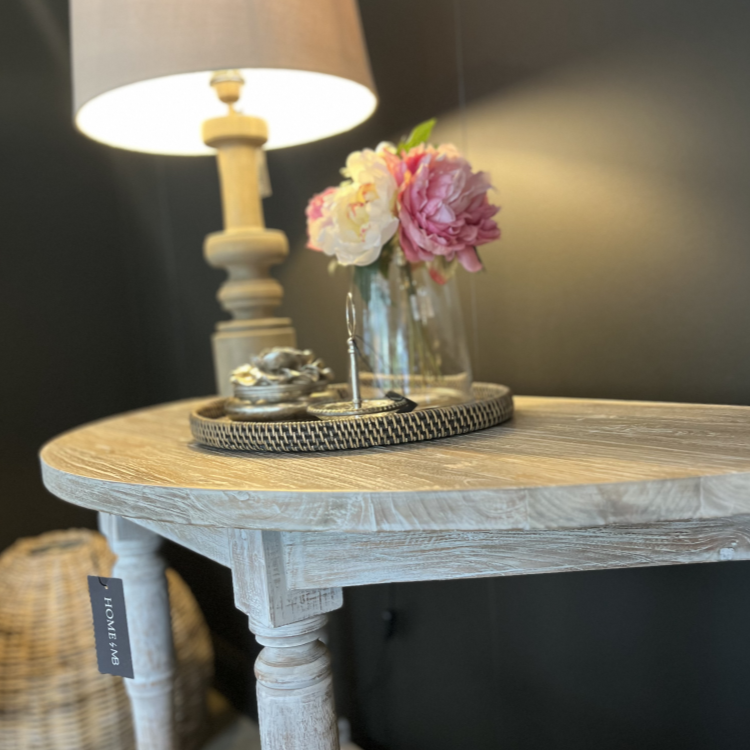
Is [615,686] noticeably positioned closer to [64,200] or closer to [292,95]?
[292,95]

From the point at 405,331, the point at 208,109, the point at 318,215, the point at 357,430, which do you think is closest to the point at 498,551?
the point at 357,430

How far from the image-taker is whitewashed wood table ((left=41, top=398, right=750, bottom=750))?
0.42 m

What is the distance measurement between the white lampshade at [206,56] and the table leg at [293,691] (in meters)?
0.62

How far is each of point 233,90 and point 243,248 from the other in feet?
0.71

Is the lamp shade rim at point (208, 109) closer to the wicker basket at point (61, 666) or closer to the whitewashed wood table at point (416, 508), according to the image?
the whitewashed wood table at point (416, 508)

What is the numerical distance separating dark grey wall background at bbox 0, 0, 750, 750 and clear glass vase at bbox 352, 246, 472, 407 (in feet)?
0.78

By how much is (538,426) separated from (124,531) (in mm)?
551

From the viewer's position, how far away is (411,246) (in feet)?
2.26

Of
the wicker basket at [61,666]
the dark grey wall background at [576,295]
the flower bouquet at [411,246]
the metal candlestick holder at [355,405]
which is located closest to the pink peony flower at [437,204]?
the flower bouquet at [411,246]

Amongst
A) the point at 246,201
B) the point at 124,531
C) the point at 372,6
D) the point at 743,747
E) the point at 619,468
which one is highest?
the point at 372,6

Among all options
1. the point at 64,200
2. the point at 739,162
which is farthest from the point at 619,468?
the point at 64,200

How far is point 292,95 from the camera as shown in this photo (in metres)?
1.06

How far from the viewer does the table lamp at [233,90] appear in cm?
80

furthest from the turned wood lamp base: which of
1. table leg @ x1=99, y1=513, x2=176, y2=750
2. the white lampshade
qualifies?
table leg @ x1=99, y1=513, x2=176, y2=750
